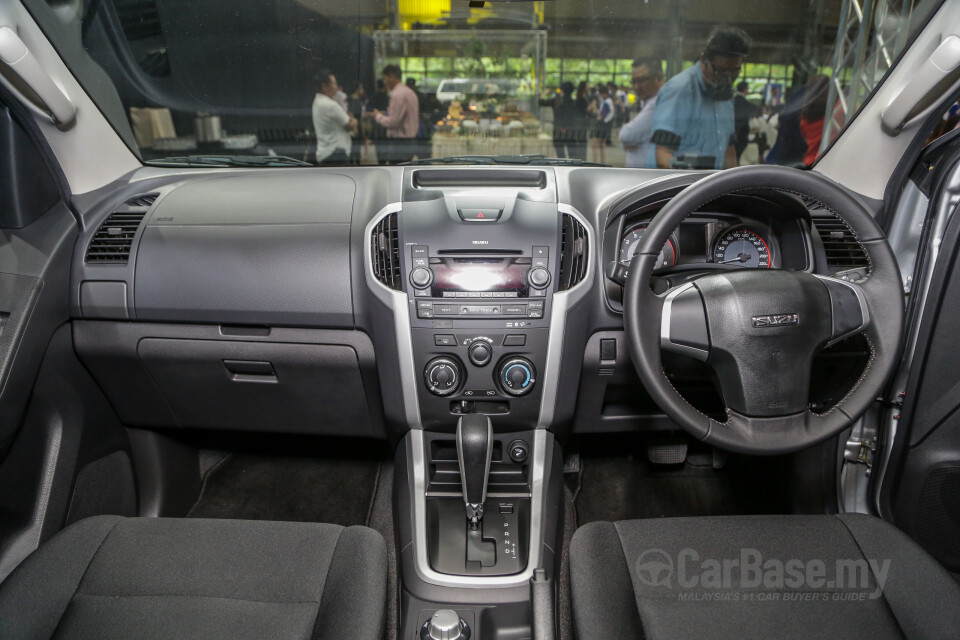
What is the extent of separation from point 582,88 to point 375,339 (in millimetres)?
1002

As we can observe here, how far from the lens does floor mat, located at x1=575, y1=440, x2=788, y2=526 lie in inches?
95.9

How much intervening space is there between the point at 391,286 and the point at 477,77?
75 centimetres

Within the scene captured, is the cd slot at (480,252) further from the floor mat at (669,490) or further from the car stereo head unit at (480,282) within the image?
the floor mat at (669,490)

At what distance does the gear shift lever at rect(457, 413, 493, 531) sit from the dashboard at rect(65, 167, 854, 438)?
0.09 meters

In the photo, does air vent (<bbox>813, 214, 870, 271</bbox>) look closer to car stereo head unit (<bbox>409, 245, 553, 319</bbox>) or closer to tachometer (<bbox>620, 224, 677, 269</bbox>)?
tachometer (<bbox>620, 224, 677, 269</bbox>)

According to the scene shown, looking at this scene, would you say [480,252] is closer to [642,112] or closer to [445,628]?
[642,112]

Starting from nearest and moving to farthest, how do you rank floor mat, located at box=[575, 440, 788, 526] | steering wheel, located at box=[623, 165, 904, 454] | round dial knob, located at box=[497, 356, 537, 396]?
1. steering wheel, located at box=[623, 165, 904, 454]
2. round dial knob, located at box=[497, 356, 537, 396]
3. floor mat, located at box=[575, 440, 788, 526]

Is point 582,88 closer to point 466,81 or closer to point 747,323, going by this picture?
point 466,81

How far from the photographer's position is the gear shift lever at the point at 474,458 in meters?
1.74

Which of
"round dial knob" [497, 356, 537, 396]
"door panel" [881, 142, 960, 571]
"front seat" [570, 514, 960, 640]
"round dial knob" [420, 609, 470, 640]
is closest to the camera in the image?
"front seat" [570, 514, 960, 640]

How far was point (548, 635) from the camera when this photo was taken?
1.41m

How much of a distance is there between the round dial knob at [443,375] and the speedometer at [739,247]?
0.77 meters

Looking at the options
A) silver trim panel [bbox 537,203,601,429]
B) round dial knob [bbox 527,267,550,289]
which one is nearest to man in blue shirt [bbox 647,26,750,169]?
silver trim panel [bbox 537,203,601,429]

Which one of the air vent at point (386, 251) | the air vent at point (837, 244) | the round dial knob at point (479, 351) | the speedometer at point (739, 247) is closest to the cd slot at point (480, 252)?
the air vent at point (386, 251)
